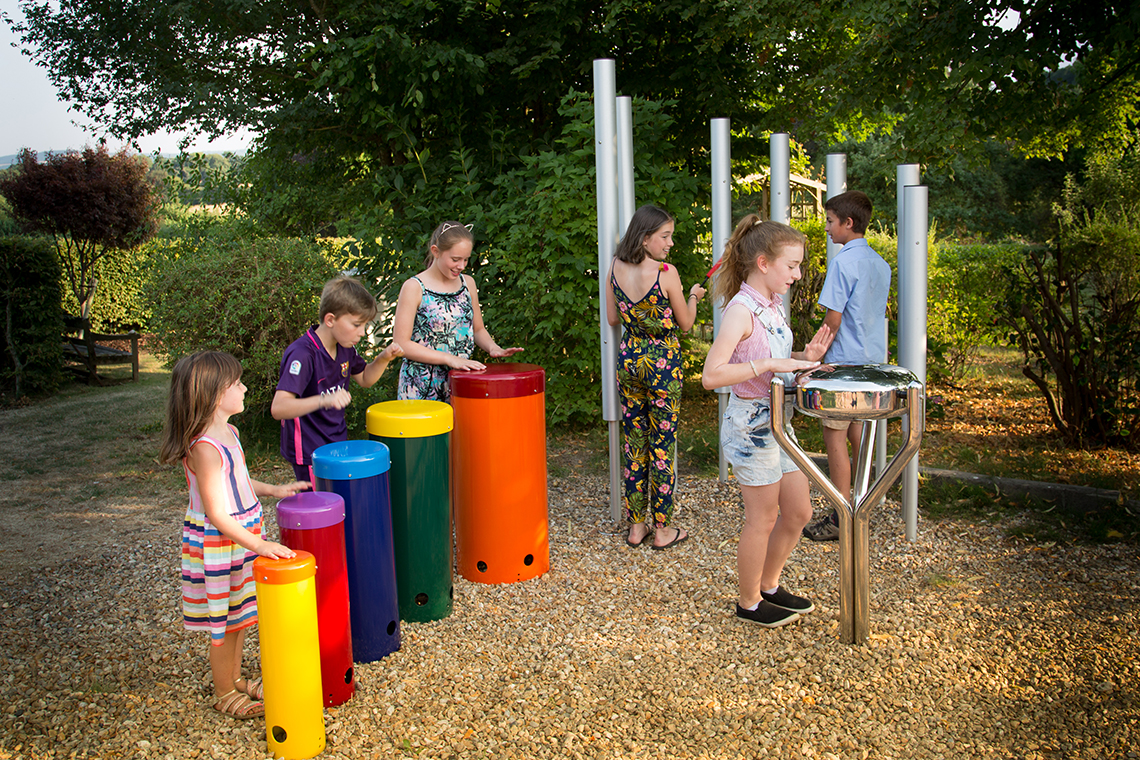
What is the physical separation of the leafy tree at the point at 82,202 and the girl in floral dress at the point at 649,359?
11.0 m

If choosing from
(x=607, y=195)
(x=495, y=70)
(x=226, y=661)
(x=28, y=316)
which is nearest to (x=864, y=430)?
(x=607, y=195)

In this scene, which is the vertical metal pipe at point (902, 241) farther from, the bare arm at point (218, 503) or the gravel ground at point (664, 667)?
the bare arm at point (218, 503)

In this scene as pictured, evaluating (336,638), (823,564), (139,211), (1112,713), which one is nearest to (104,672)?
(336,638)

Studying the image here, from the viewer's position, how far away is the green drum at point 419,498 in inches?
144

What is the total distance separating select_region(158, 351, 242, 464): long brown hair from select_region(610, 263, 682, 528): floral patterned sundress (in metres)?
2.12

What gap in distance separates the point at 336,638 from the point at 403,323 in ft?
5.36

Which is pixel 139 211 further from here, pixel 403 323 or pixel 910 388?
pixel 910 388

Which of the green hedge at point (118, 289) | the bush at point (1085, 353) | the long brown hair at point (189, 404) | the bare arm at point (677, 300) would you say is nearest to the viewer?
the long brown hair at point (189, 404)

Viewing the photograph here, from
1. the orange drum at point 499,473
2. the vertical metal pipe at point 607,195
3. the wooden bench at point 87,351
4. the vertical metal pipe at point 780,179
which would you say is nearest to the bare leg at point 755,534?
the orange drum at point 499,473

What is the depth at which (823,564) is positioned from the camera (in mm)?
4324

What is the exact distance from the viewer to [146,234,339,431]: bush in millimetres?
6887

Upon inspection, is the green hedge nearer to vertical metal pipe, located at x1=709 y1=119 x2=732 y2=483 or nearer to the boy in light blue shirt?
vertical metal pipe, located at x1=709 y1=119 x2=732 y2=483

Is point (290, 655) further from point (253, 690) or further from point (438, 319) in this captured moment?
point (438, 319)

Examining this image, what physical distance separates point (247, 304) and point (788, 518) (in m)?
4.90
